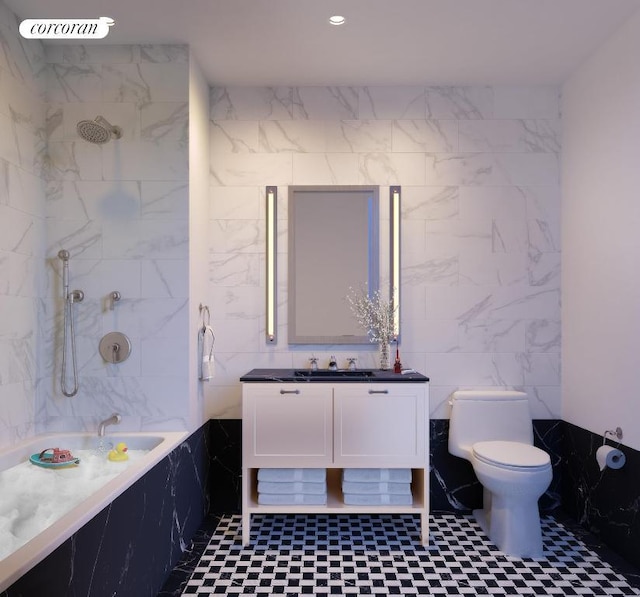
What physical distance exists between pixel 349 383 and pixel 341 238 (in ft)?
3.30

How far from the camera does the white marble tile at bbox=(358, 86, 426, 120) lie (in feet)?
11.8

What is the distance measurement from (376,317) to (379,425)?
74 centimetres

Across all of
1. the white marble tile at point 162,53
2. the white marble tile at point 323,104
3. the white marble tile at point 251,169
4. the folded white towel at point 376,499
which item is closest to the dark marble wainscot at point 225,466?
the folded white towel at point 376,499

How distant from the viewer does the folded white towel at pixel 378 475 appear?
3090 millimetres

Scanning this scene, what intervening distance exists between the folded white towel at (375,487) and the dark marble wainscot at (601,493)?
1.08 m

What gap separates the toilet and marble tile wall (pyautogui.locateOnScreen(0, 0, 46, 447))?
248 cm

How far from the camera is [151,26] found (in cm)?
288

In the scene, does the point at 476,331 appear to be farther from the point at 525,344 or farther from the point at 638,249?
the point at 638,249

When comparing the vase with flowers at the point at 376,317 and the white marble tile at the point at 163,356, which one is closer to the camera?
the white marble tile at the point at 163,356

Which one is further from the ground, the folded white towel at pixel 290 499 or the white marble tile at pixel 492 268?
the white marble tile at pixel 492 268

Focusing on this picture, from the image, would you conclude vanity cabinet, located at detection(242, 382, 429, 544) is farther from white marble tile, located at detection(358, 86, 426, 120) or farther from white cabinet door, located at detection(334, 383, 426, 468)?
white marble tile, located at detection(358, 86, 426, 120)

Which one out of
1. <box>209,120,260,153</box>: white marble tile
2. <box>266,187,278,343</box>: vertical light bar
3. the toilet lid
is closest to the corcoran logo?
<box>209,120,260,153</box>: white marble tile

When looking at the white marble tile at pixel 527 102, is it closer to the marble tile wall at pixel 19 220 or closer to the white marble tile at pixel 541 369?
the white marble tile at pixel 541 369

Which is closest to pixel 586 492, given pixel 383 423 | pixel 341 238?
pixel 383 423
